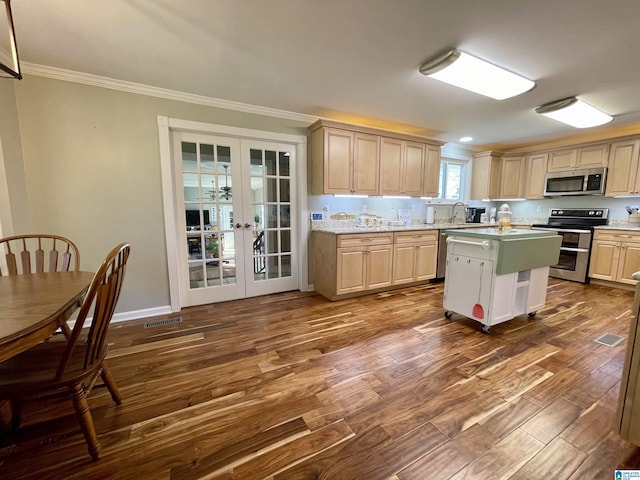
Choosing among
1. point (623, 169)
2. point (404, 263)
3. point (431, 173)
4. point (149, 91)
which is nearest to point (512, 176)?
point (623, 169)

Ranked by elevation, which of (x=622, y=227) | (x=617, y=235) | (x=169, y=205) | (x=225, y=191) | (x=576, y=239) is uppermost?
(x=225, y=191)

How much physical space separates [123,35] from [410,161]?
349 centimetres

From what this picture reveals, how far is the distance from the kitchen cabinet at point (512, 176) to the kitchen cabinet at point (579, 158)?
41cm

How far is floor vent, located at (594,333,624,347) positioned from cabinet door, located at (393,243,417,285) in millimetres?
1924

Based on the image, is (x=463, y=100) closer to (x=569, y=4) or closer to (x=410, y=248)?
(x=569, y=4)

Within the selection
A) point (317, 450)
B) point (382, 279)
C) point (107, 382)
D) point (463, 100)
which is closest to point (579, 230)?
point (463, 100)

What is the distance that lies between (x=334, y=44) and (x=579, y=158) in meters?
4.77

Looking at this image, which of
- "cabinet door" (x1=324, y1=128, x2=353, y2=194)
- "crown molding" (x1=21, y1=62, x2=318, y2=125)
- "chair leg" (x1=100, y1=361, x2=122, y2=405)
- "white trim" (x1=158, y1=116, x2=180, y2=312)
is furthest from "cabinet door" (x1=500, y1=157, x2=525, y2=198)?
"chair leg" (x1=100, y1=361, x2=122, y2=405)

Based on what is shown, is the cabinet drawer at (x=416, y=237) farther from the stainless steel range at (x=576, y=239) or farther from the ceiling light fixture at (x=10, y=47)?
the ceiling light fixture at (x=10, y=47)

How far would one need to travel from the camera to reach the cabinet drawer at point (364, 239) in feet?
10.6

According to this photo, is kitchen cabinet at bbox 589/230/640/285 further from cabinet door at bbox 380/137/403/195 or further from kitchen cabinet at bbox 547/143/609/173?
cabinet door at bbox 380/137/403/195

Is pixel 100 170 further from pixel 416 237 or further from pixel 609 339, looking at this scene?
pixel 609 339

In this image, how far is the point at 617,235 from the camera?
3.76 metres

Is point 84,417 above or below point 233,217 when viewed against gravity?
below
